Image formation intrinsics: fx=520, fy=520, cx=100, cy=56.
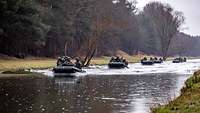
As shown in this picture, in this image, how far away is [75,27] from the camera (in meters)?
98.4

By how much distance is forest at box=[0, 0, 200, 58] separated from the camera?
66125 millimetres

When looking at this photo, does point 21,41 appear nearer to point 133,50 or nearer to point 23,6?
point 23,6

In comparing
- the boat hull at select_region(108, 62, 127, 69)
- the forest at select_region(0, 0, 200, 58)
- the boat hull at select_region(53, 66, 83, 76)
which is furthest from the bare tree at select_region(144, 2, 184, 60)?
the boat hull at select_region(53, 66, 83, 76)

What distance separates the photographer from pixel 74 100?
81.7 ft

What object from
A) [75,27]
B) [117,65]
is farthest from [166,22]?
[117,65]

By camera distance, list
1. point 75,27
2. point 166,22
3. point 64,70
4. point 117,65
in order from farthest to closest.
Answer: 1. point 166,22
2. point 75,27
3. point 117,65
4. point 64,70

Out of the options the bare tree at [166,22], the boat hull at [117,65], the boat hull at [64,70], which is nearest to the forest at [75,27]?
the bare tree at [166,22]

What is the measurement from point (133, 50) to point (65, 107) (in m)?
143

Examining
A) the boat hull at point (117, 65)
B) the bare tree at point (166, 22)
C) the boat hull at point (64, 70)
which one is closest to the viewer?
the boat hull at point (64, 70)

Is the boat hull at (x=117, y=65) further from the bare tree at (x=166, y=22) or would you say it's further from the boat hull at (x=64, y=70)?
the bare tree at (x=166, y=22)

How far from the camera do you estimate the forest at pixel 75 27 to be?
2603 inches

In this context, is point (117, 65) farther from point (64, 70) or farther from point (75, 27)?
point (75, 27)

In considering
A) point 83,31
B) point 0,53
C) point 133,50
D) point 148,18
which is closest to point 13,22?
point 0,53

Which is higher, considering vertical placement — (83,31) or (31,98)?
(83,31)
